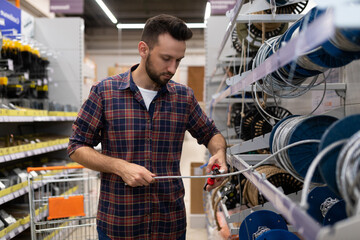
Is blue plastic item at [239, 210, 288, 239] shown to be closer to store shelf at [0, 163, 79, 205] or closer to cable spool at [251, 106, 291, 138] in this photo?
cable spool at [251, 106, 291, 138]

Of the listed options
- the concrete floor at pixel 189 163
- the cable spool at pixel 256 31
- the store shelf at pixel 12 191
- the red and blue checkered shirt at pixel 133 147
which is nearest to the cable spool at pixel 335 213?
the red and blue checkered shirt at pixel 133 147

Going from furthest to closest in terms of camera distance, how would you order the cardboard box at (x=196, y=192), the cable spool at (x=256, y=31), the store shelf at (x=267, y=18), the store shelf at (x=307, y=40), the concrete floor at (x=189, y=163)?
the cardboard box at (x=196, y=192) < the concrete floor at (x=189, y=163) < the cable spool at (x=256, y=31) < the store shelf at (x=267, y=18) < the store shelf at (x=307, y=40)

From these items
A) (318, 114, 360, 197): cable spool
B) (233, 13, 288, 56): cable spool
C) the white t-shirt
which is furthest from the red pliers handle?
(233, 13, 288, 56): cable spool

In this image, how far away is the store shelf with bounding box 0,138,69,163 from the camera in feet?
10.4

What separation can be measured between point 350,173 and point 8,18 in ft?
13.8

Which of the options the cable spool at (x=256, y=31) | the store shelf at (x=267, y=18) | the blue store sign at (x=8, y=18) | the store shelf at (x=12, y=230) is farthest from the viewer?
the blue store sign at (x=8, y=18)

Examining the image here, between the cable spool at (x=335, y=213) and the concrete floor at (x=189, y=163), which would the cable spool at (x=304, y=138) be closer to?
the cable spool at (x=335, y=213)

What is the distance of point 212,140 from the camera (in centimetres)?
207

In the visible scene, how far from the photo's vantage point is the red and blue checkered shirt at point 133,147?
6.13 ft

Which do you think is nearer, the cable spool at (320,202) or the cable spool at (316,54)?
the cable spool at (316,54)

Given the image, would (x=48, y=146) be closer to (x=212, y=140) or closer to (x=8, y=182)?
(x=8, y=182)

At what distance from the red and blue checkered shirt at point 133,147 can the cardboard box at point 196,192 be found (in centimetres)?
283

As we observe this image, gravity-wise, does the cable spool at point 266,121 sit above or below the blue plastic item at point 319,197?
above

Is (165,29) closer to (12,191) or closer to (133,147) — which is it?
(133,147)
